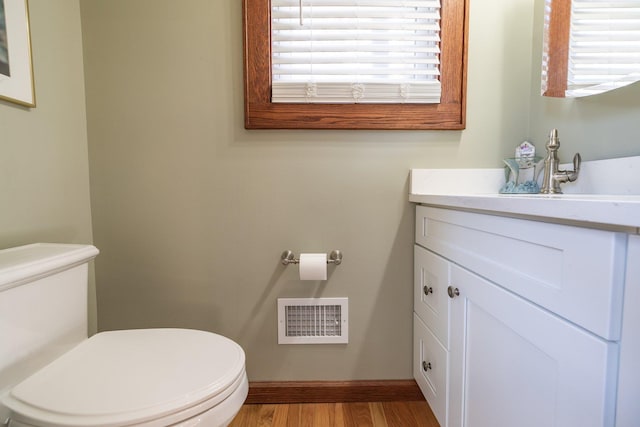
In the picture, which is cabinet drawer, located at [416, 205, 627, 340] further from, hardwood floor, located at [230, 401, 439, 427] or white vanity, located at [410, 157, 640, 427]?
hardwood floor, located at [230, 401, 439, 427]

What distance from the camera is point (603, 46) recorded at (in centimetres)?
92

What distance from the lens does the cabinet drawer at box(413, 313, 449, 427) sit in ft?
3.08

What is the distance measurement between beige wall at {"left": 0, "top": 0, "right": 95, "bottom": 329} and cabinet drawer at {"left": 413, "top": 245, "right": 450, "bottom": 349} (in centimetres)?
135

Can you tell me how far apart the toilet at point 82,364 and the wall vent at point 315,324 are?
0.45 meters

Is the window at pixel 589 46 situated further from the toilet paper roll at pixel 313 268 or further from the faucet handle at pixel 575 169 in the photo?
the toilet paper roll at pixel 313 268

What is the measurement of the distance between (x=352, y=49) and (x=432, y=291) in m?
1.00

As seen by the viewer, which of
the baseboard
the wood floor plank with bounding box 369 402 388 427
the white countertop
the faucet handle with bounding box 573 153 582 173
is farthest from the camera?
the baseboard

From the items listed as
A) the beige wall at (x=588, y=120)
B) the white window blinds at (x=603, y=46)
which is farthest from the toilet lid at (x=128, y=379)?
the white window blinds at (x=603, y=46)

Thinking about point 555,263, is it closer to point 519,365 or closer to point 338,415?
point 519,365

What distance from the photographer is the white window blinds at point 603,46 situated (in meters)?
0.84

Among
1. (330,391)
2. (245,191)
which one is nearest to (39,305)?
(245,191)

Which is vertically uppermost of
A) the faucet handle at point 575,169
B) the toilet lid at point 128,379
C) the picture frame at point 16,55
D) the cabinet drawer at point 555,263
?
the picture frame at point 16,55

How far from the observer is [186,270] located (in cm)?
122

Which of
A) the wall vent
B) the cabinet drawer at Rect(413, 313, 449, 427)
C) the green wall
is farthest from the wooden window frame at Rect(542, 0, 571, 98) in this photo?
the wall vent
